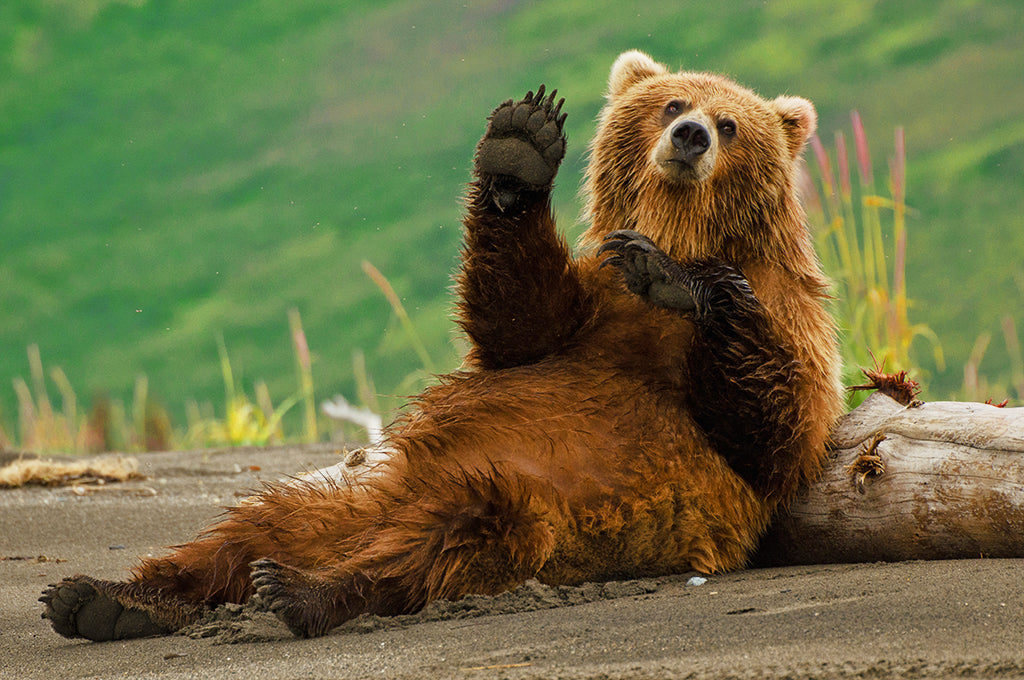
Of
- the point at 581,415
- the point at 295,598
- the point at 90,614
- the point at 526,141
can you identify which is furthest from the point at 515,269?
the point at 90,614

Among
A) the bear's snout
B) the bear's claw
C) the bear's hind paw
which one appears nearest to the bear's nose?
the bear's snout

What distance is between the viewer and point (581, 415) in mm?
3113

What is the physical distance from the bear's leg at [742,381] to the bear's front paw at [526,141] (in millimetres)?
318

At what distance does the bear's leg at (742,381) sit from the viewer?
310 cm

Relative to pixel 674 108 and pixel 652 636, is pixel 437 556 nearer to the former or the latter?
pixel 652 636

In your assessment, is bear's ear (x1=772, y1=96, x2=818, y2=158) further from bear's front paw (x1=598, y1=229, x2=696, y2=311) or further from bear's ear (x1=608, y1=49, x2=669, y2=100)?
bear's front paw (x1=598, y1=229, x2=696, y2=311)

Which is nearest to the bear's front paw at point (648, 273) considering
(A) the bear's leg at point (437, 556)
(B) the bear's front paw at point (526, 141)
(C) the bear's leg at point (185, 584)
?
(B) the bear's front paw at point (526, 141)

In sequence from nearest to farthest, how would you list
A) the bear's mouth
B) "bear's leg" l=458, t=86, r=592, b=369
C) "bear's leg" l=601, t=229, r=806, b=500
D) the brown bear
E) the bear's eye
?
the brown bear < "bear's leg" l=601, t=229, r=806, b=500 < "bear's leg" l=458, t=86, r=592, b=369 < the bear's mouth < the bear's eye

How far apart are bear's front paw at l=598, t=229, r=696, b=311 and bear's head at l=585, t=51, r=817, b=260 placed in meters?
0.47

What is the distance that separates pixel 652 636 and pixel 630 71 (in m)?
2.31

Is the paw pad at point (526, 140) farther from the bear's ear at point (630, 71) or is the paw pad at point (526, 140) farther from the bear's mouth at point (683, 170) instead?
the bear's ear at point (630, 71)

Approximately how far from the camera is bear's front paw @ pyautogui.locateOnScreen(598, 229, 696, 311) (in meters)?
3.01

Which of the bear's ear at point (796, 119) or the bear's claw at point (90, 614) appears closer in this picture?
the bear's claw at point (90, 614)

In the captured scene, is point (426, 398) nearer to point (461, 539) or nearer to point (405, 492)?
point (405, 492)
